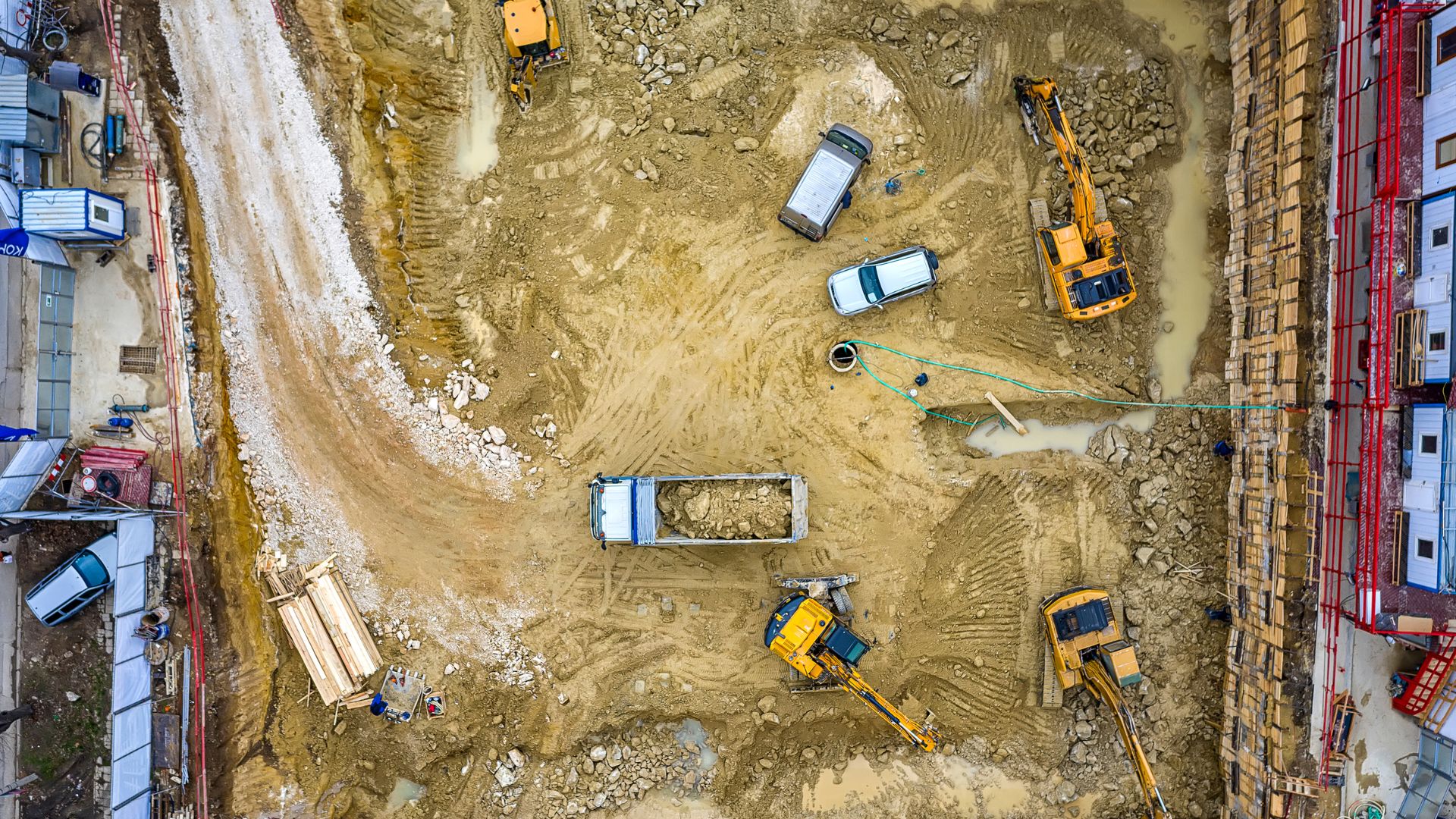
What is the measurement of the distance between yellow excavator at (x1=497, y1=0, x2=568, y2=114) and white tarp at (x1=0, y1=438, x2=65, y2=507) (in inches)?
468

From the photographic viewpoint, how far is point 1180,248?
16828 millimetres

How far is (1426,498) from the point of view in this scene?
13.4m

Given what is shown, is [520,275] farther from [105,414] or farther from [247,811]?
[247,811]

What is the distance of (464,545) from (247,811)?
23.5ft

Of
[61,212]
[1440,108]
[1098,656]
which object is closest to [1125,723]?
[1098,656]

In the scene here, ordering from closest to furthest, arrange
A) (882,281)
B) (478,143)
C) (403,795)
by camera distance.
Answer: (882,281) → (478,143) → (403,795)

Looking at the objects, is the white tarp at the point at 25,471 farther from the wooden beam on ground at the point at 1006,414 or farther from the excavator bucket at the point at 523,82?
the wooden beam on ground at the point at 1006,414

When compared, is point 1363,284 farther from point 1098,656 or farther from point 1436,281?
point 1098,656

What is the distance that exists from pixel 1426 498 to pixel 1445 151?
6040mm

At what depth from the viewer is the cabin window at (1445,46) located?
13.1 meters

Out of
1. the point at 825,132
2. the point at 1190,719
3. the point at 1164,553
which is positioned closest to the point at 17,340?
the point at 825,132

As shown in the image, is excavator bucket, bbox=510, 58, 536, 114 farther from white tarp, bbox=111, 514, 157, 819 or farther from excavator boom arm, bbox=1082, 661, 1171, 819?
excavator boom arm, bbox=1082, 661, 1171, 819

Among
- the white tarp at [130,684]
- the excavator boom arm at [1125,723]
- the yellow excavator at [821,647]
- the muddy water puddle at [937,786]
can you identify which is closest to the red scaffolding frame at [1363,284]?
the excavator boom arm at [1125,723]

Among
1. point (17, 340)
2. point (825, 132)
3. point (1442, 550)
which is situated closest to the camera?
point (1442, 550)
